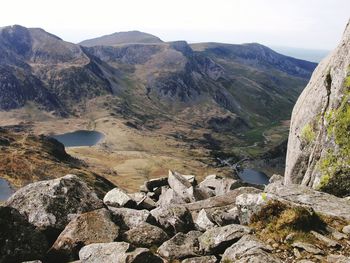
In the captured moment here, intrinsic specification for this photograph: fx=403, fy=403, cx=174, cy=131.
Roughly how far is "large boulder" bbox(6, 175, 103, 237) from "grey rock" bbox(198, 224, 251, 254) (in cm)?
801

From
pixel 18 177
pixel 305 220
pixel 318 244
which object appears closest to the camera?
pixel 318 244

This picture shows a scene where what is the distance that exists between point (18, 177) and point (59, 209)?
529ft

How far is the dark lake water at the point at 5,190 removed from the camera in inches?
5927

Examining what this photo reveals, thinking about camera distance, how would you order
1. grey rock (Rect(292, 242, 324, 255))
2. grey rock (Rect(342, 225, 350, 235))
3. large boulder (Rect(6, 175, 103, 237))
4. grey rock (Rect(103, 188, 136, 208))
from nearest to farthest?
grey rock (Rect(292, 242, 324, 255)) → grey rock (Rect(342, 225, 350, 235)) → large boulder (Rect(6, 175, 103, 237)) → grey rock (Rect(103, 188, 136, 208))

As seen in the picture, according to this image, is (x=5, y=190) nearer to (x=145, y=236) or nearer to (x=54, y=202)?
(x=54, y=202)

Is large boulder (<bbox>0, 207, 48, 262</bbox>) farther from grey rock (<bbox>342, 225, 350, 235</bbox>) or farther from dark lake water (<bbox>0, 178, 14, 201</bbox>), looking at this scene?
dark lake water (<bbox>0, 178, 14, 201</bbox>)

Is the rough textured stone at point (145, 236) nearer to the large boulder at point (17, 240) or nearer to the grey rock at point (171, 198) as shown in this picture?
the large boulder at point (17, 240)

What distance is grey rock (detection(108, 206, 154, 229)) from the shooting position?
24438mm

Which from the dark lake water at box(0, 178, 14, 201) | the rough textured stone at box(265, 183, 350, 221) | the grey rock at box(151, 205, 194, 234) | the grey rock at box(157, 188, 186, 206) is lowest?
Answer: the dark lake water at box(0, 178, 14, 201)

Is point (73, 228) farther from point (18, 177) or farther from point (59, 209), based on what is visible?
point (18, 177)

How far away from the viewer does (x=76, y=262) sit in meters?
19.0

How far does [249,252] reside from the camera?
57.8 ft

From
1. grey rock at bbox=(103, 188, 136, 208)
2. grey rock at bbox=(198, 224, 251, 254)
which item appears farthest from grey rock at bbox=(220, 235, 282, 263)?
grey rock at bbox=(103, 188, 136, 208)

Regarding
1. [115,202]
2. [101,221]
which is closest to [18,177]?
[115,202]
